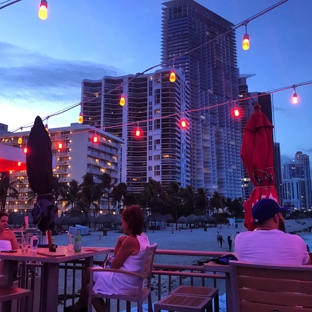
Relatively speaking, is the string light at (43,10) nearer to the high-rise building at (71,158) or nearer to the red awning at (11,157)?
the red awning at (11,157)

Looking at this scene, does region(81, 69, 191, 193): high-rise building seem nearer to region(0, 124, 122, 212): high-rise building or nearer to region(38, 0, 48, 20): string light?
region(0, 124, 122, 212): high-rise building

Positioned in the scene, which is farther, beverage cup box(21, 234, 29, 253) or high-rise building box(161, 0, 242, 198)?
high-rise building box(161, 0, 242, 198)

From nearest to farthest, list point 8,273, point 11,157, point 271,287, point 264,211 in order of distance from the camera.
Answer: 1. point 271,287
2. point 264,211
3. point 8,273
4. point 11,157

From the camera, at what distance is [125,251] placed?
3.06 metres

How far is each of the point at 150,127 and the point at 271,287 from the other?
3912 inches

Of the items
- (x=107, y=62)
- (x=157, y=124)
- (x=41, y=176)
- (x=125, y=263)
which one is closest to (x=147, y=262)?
(x=125, y=263)

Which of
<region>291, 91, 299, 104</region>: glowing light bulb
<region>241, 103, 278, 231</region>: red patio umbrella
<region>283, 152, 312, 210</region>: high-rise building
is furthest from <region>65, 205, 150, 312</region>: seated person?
<region>283, 152, 312, 210</region>: high-rise building

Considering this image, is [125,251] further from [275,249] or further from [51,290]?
[275,249]

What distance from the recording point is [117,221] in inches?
1807

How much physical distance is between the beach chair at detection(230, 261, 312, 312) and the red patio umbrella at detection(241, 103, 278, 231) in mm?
1773

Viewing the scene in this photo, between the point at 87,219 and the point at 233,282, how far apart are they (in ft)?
160

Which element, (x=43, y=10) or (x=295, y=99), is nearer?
(x=43, y=10)

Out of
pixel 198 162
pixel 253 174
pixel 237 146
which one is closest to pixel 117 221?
pixel 253 174

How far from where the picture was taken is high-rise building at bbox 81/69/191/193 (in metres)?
95.6
